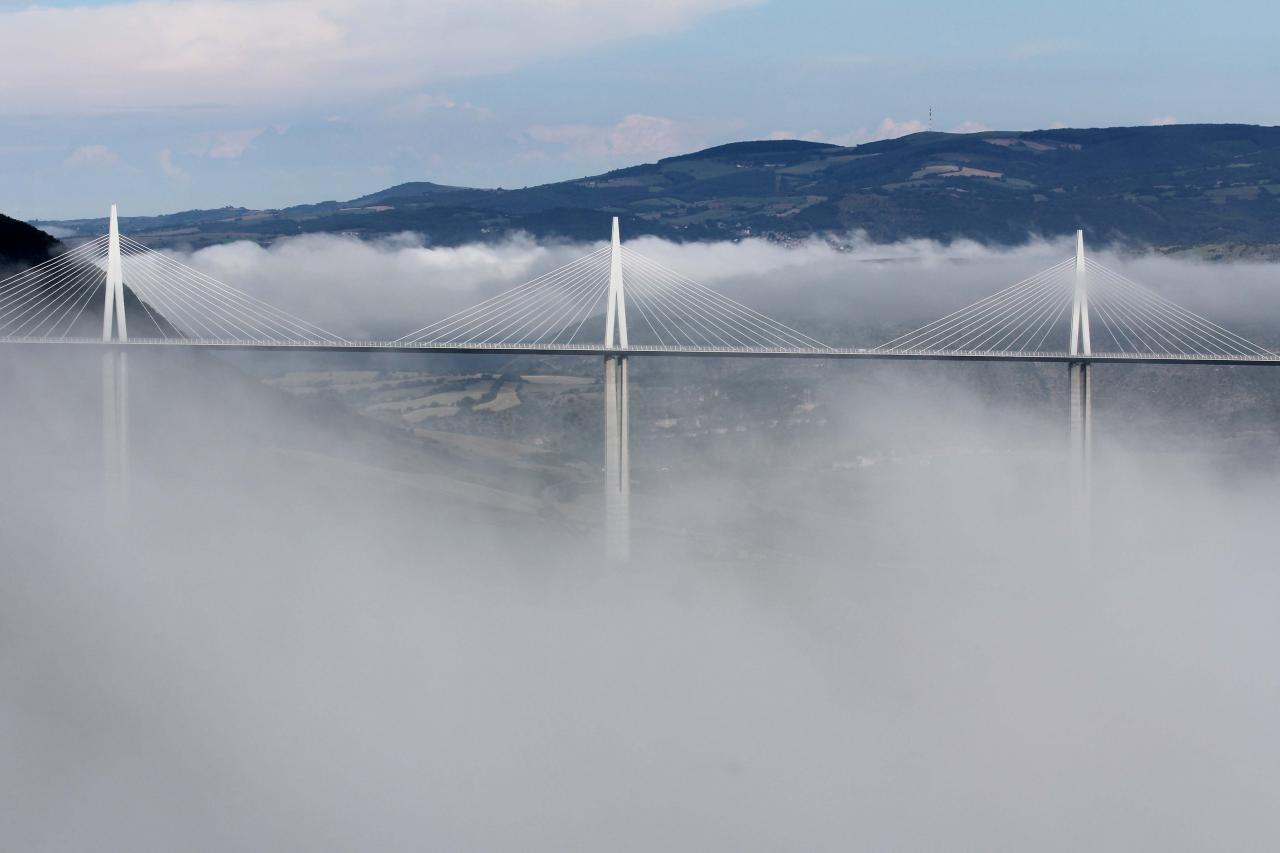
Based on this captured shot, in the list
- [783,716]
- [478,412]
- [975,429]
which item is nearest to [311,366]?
[478,412]

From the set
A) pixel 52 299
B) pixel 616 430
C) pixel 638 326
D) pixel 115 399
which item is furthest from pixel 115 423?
pixel 638 326

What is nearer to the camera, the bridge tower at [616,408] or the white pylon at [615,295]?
the bridge tower at [616,408]

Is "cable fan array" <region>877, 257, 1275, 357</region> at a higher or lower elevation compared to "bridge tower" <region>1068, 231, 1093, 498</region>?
higher

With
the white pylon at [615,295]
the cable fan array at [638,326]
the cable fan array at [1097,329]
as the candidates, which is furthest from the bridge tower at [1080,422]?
the cable fan array at [1097,329]

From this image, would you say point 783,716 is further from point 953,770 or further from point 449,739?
point 449,739

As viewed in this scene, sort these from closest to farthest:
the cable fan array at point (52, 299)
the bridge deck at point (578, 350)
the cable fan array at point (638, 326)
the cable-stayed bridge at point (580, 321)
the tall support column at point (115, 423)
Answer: the bridge deck at point (578, 350) < the tall support column at point (115, 423) < the cable-stayed bridge at point (580, 321) < the cable fan array at point (52, 299) < the cable fan array at point (638, 326)

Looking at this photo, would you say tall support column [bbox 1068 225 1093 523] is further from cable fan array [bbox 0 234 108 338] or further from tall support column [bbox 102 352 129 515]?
cable fan array [bbox 0 234 108 338]

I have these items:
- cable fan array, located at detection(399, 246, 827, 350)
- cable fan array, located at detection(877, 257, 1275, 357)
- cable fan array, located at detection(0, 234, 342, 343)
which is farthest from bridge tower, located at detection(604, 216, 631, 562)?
cable fan array, located at detection(877, 257, 1275, 357)

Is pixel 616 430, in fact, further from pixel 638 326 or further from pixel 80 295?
pixel 638 326

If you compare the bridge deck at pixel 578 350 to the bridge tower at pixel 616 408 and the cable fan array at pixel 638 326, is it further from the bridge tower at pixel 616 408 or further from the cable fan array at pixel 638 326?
the cable fan array at pixel 638 326
